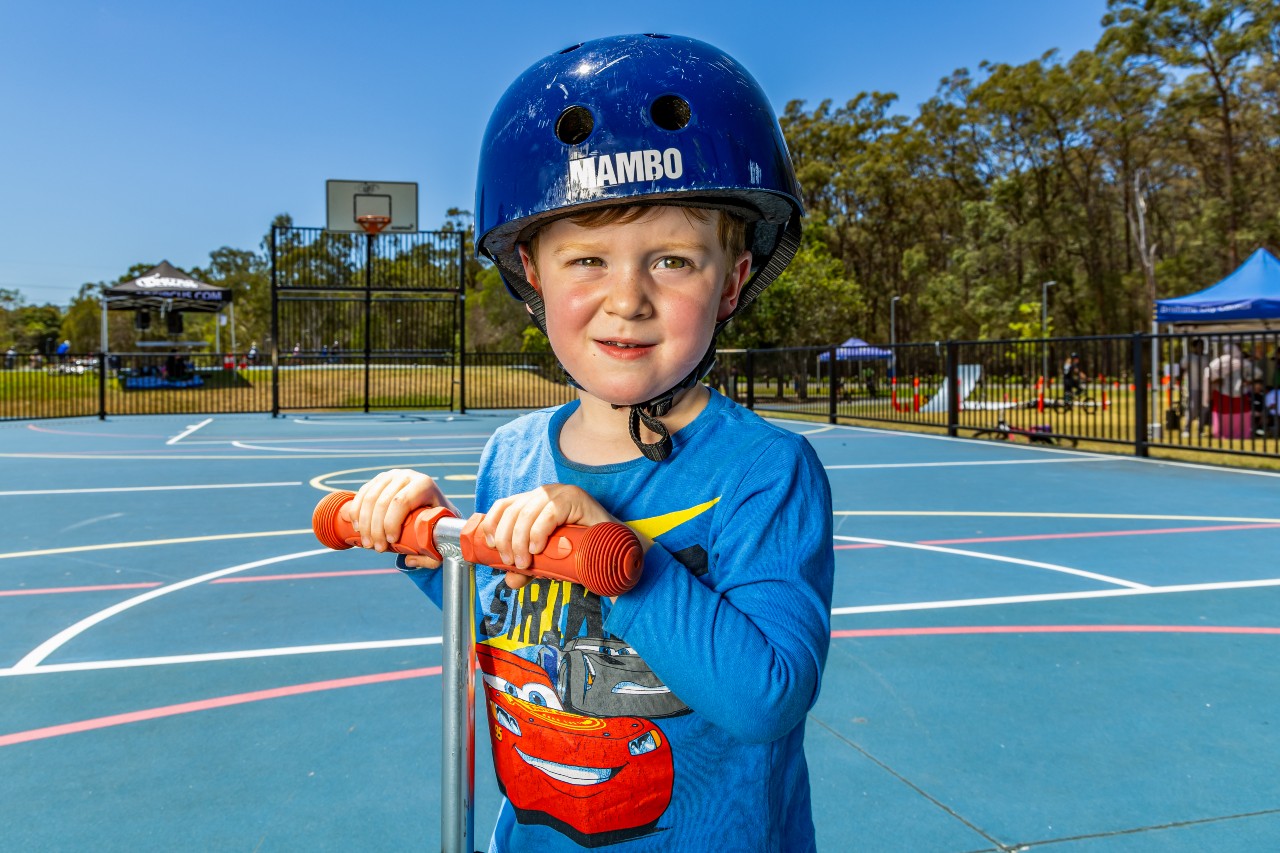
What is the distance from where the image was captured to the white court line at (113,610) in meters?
3.98

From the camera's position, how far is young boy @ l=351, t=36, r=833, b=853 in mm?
1220

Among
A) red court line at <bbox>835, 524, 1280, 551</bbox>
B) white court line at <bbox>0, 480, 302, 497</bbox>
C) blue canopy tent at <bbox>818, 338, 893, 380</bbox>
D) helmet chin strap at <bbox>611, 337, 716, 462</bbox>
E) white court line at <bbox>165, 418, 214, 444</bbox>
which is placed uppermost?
blue canopy tent at <bbox>818, 338, 893, 380</bbox>

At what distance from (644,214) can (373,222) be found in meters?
23.3

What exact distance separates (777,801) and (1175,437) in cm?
1713

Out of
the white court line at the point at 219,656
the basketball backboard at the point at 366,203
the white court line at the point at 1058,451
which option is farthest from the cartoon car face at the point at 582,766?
the basketball backboard at the point at 366,203

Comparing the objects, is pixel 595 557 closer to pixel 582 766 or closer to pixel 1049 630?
pixel 582 766

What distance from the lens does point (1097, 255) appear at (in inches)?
1989

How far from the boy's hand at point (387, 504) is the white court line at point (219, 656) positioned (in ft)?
10.00

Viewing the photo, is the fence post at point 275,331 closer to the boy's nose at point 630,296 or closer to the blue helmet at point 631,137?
the blue helmet at point 631,137

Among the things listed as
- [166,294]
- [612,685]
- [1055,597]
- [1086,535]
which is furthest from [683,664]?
[166,294]

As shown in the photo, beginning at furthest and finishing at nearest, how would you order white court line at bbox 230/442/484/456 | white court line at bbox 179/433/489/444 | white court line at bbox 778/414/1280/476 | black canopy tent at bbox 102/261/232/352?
black canopy tent at bbox 102/261/232/352
white court line at bbox 179/433/489/444
white court line at bbox 230/442/484/456
white court line at bbox 778/414/1280/476

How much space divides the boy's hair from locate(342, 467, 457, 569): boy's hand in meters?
0.41

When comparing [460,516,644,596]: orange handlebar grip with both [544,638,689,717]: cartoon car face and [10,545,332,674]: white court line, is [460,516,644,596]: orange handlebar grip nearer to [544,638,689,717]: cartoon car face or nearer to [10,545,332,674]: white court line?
[544,638,689,717]: cartoon car face

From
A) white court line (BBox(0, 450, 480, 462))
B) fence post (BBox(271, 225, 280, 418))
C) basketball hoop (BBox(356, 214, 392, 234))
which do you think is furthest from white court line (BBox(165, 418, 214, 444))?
basketball hoop (BBox(356, 214, 392, 234))
